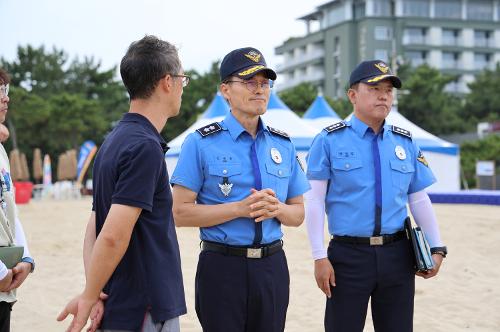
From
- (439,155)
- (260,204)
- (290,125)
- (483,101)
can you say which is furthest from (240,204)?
(483,101)

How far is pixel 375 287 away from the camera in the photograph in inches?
127

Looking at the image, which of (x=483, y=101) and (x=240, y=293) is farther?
(x=483, y=101)

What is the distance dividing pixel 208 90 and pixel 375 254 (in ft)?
141

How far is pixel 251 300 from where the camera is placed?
2.74m

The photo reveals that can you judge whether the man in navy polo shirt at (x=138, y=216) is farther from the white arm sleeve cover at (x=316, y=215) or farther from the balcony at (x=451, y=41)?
the balcony at (x=451, y=41)

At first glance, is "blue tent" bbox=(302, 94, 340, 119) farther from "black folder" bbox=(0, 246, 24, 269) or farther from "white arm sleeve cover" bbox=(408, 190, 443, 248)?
"black folder" bbox=(0, 246, 24, 269)

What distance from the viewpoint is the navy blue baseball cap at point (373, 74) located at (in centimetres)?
335

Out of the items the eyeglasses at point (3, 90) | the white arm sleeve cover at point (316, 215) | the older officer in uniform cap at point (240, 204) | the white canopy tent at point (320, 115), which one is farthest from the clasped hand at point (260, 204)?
the white canopy tent at point (320, 115)

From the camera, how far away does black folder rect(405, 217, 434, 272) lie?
125 inches

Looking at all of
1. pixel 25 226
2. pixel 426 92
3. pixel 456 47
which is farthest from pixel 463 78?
pixel 25 226

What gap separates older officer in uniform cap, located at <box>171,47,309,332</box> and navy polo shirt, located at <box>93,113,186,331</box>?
1.93 ft

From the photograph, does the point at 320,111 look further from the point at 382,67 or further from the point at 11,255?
the point at 11,255

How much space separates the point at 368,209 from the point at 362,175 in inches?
7.2

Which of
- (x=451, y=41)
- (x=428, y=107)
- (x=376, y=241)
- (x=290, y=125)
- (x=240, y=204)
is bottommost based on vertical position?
(x=376, y=241)
